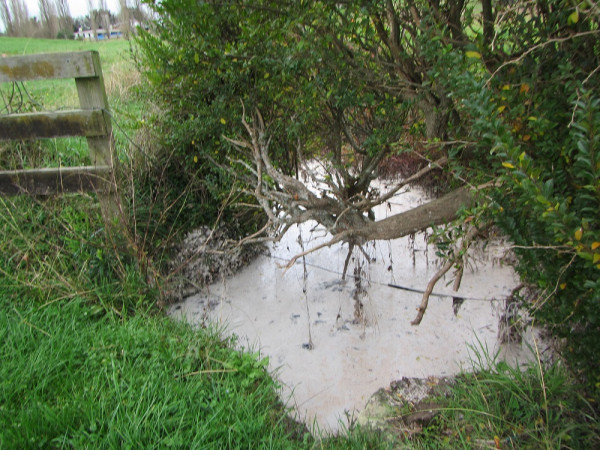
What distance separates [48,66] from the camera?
3139 mm

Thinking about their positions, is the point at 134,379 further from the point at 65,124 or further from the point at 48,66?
the point at 48,66

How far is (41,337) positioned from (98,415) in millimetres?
896

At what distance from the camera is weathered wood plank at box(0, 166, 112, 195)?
3.43 metres

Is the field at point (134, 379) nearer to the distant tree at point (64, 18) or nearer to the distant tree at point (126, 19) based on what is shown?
the distant tree at point (126, 19)

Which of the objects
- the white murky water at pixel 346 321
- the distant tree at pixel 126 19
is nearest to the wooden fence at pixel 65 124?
the white murky water at pixel 346 321

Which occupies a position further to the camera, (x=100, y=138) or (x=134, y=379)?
Result: (x=100, y=138)

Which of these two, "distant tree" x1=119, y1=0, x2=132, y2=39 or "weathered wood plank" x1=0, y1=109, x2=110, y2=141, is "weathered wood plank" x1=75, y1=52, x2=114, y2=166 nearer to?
"weathered wood plank" x1=0, y1=109, x2=110, y2=141

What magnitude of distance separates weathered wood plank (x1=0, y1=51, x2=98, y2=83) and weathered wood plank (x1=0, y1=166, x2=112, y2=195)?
2.16 ft

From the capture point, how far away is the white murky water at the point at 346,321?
10.0ft

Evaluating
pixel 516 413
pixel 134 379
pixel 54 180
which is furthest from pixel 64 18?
pixel 516 413

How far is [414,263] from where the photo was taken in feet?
13.8

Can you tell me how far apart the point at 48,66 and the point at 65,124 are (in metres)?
0.39

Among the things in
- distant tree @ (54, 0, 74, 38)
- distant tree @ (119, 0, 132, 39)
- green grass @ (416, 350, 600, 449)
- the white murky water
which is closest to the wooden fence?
the white murky water

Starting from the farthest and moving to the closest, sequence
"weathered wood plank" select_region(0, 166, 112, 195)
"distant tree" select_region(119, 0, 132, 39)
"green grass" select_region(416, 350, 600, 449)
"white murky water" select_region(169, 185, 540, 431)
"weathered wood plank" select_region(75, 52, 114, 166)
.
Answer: "distant tree" select_region(119, 0, 132, 39) < "weathered wood plank" select_region(0, 166, 112, 195) < "weathered wood plank" select_region(75, 52, 114, 166) < "white murky water" select_region(169, 185, 540, 431) < "green grass" select_region(416, 350, 600, 449)
